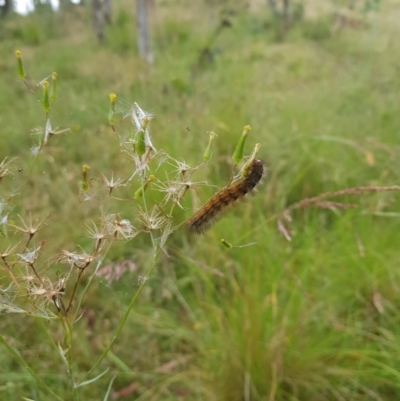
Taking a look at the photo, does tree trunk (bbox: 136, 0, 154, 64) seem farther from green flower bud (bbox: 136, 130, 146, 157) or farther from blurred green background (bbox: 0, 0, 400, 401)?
green flower bud (bbox: 136, 130, 146, 157)

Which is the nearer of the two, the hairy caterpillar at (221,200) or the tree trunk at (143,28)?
the hairy caterpillar at (221,200)

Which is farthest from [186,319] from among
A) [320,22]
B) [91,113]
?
[320,22]

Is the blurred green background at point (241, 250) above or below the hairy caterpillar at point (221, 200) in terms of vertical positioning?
below

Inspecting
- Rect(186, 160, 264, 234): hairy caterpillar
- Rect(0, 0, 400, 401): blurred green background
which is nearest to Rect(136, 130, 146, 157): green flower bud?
Rect(186, 160, 264, 234): hairy caterpillar

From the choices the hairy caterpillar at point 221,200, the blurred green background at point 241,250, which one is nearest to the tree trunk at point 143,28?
the blurred green background at point 241,250

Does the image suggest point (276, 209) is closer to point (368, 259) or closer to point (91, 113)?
point (368, 259)

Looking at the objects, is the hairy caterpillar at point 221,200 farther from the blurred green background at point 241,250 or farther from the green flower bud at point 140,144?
the blurred green background at point 241,250

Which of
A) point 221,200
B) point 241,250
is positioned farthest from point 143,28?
point 221,200
